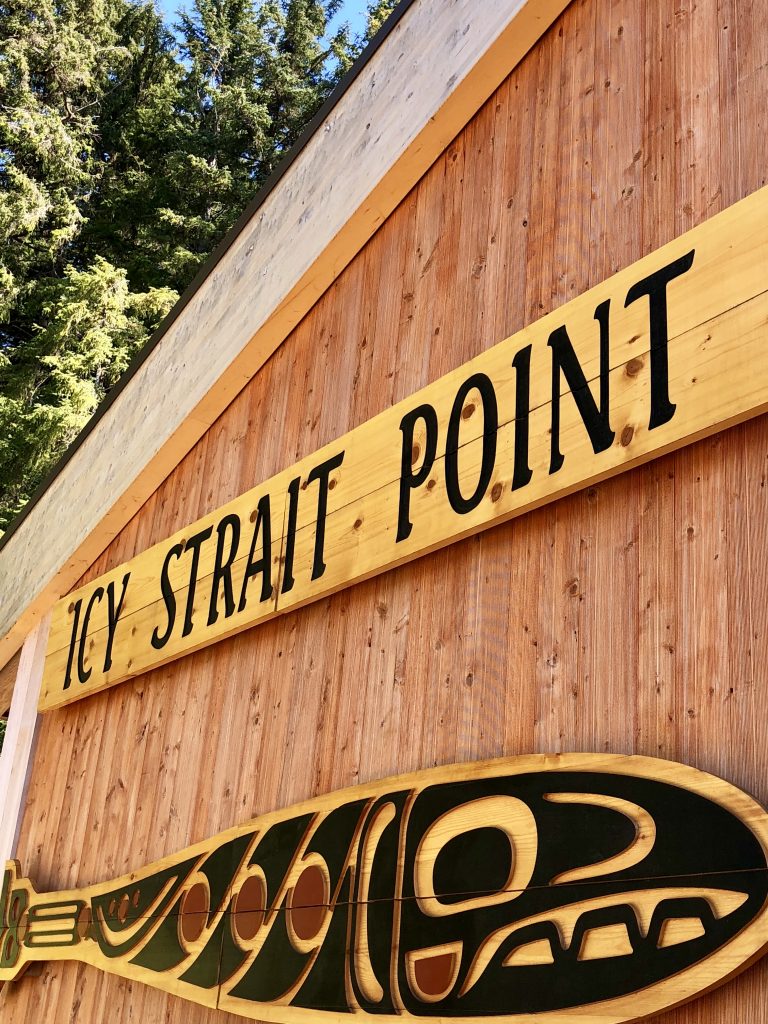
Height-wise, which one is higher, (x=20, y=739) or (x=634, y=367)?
(x=634, y=367)

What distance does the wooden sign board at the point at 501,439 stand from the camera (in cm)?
191

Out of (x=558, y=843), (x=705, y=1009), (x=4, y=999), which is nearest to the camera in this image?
(x=705, y=1009)

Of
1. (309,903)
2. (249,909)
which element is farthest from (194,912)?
(309,903)

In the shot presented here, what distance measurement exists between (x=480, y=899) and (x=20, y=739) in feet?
8.76

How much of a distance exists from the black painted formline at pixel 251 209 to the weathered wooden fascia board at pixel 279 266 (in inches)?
0.8

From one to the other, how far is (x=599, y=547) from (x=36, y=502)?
116 inches

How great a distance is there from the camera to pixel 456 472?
2424mm

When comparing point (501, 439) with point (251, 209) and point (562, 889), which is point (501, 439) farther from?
point (251, 209)

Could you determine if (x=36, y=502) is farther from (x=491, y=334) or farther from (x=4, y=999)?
(x=491, y=334)

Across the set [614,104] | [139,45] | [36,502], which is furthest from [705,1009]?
[139,45]

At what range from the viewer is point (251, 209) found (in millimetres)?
3504

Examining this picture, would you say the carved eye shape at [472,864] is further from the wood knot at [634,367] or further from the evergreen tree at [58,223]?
the evergreen tree at [58,223]

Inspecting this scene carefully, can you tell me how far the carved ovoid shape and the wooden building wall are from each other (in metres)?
0.08

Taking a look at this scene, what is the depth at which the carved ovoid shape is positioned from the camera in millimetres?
1633
